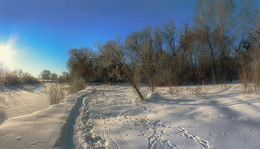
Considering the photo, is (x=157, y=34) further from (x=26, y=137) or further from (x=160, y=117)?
(x=26, y=137)

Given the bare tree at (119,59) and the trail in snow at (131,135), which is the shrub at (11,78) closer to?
the bare tree at (119,59)

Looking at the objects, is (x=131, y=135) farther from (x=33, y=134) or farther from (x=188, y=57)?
(x=188, y=57)

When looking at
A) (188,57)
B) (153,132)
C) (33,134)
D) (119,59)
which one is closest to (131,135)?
(153,132)

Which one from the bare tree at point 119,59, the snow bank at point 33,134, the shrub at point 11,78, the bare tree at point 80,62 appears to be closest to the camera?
the snow bank at point 33,134

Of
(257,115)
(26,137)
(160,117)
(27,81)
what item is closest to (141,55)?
(160,117)

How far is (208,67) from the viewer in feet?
52.1

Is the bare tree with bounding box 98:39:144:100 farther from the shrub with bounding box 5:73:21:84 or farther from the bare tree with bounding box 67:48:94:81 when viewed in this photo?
the bare tree with bounding box 67:48:94:81

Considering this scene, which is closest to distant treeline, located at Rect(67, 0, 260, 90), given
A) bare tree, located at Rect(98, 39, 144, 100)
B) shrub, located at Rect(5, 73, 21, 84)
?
bare tree, located at Rect(98, 39, 144, 100)

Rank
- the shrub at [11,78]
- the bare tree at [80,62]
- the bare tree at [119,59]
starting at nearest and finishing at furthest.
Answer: the bare tree at [119,59] < the shrub at [11,78] < the bare tree at [80,62]

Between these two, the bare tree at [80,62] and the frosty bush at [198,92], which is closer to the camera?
the frosty bush at [198,92]

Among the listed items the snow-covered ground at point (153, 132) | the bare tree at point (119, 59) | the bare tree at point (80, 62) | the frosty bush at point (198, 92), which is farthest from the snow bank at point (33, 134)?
the bare tree at point (80, 62)

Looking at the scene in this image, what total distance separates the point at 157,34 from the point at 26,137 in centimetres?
1834

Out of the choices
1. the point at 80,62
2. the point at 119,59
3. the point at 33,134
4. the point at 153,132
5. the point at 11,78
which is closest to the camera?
the point at 33,134

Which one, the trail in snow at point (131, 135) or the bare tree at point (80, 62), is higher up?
the bare tree at point (80, 62)
